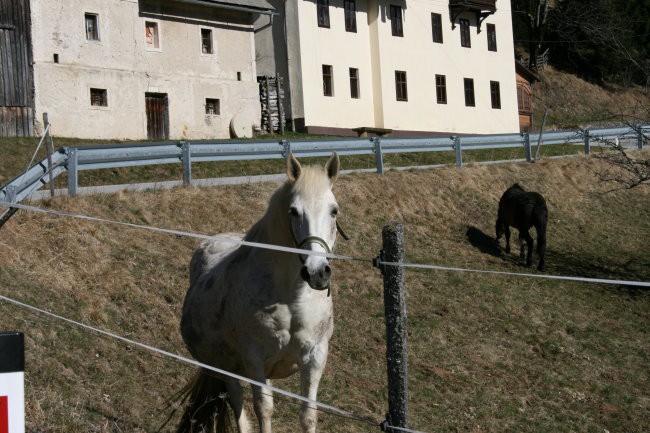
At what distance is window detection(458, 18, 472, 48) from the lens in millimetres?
47656

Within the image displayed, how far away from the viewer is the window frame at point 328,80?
40594mm

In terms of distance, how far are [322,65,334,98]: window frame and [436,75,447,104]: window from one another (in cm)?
737

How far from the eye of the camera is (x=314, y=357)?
6660 millimetres

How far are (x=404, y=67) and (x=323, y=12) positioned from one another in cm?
551

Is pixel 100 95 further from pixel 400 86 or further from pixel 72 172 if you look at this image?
pixel 72 172

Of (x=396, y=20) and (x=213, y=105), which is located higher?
(x=396, y=20)

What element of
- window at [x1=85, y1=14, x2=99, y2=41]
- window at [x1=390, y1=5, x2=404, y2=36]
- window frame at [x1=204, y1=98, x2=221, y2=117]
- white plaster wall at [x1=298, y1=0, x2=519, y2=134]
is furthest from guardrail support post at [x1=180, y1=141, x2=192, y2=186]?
window at [x1=390, y1=5, x2=404, y2=36]

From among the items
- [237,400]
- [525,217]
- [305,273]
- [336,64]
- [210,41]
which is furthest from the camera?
[336,64]

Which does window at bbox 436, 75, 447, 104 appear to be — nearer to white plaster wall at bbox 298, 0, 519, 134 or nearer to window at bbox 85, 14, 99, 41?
white plaster wall at bbox 298, 0, 519, 134

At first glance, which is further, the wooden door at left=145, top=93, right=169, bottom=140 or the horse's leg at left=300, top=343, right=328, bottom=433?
the wooden door at left=145, top=93, right=169, bottom=140

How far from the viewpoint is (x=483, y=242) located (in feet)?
63.6

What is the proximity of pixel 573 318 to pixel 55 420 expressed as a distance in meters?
10.1

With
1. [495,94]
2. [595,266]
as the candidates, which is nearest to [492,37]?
[495,94]

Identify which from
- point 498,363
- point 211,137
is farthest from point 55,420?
point 211,137
